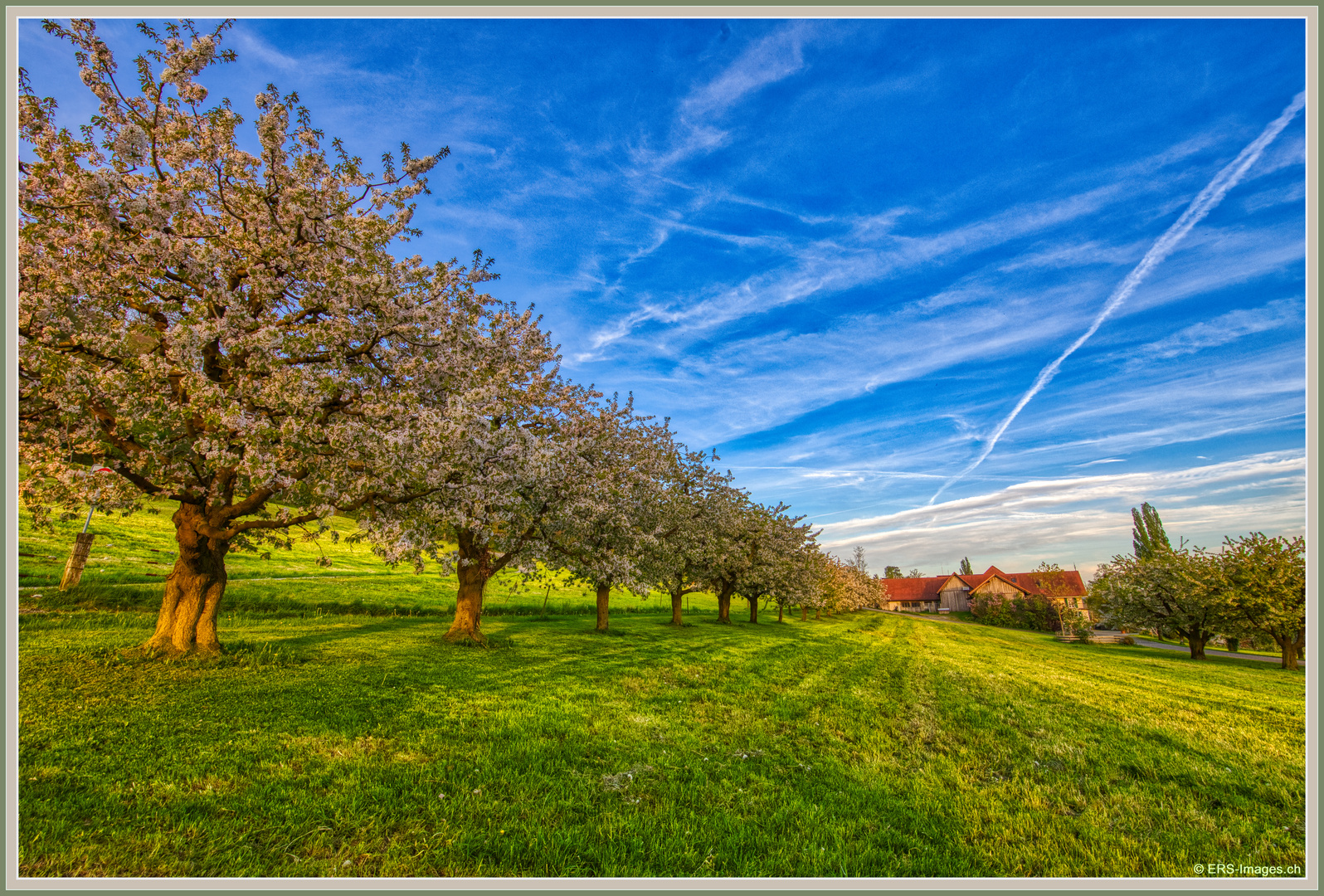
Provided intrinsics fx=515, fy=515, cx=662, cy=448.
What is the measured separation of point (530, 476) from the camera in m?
15.5

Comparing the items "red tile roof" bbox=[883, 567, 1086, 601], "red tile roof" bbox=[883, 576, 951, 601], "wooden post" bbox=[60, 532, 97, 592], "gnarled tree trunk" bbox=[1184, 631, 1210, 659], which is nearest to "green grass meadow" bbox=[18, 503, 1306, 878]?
"wooden post" bbox=[60, 532, 97, 592]

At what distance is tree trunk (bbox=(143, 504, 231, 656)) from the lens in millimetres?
13898

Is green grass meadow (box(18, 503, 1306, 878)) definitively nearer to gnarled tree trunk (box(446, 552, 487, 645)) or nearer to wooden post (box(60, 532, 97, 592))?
gnarled tree trunk (box(446, 552, 487, 645))

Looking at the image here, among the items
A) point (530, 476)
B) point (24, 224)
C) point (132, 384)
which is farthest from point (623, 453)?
point (24, 224)

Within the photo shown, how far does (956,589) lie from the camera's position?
153250 millimetres

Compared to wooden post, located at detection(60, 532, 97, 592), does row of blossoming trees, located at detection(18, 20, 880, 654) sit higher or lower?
higher

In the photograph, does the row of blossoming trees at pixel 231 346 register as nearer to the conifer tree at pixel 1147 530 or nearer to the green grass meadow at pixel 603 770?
the green grass meadow at pixel 603 770

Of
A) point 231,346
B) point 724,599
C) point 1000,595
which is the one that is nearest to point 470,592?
point 231,346

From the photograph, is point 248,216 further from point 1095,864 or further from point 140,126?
point 1095,864

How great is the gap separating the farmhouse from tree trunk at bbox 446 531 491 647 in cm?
11845

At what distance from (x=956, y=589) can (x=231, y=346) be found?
583ft

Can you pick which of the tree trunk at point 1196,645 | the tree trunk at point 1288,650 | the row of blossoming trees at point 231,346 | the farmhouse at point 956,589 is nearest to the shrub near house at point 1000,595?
the farmhouse at point 956,589

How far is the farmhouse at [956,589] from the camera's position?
12550 cm

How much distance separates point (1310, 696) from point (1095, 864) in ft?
10.0
